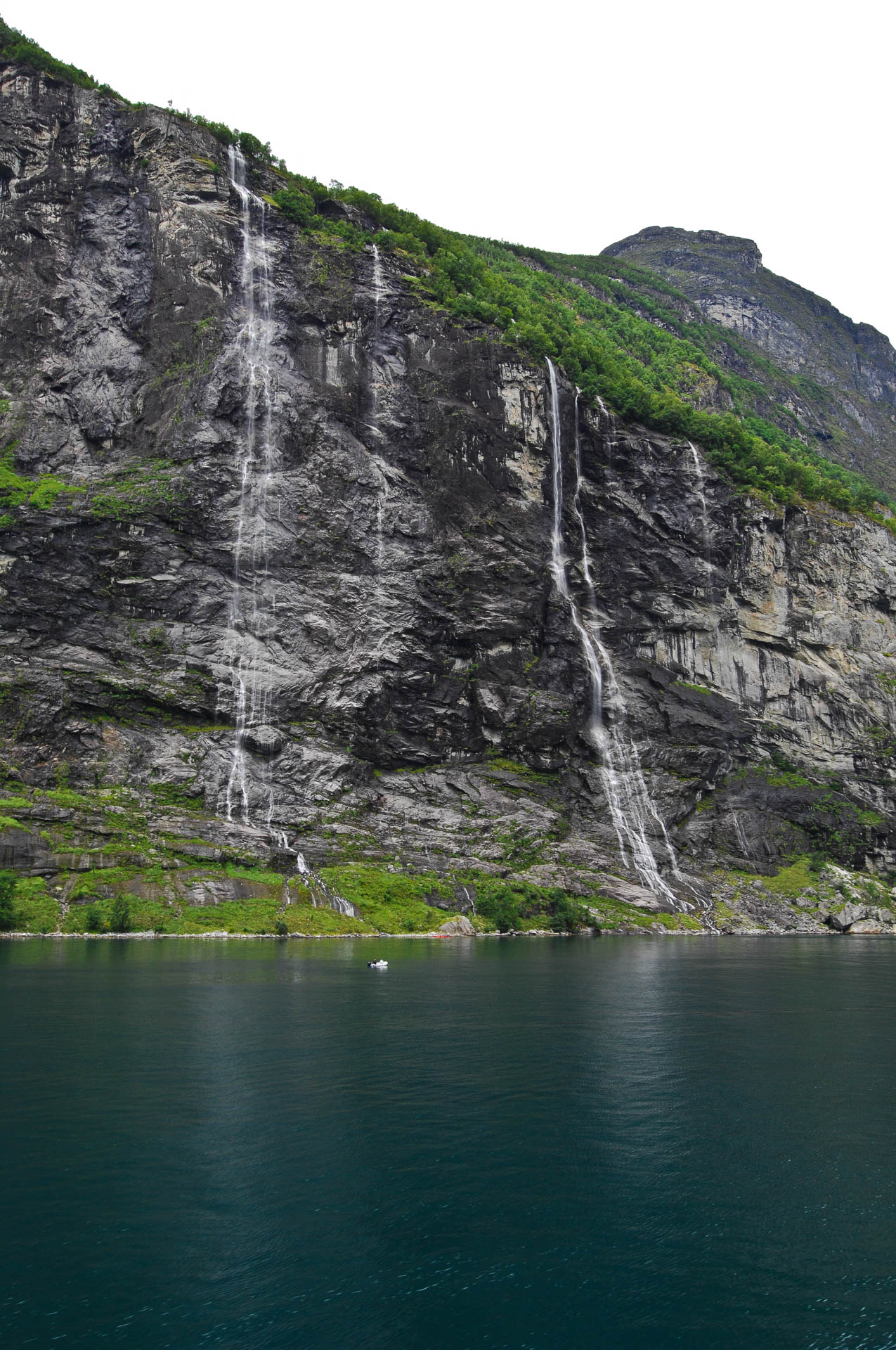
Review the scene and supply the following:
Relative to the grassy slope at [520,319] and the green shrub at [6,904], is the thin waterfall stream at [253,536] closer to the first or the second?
the grassy slope at [520,319]

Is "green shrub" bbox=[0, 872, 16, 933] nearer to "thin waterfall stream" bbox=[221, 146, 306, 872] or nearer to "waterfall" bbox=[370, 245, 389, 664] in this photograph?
"thin waterfall stream" bbox=[221, 146, 306, 872]

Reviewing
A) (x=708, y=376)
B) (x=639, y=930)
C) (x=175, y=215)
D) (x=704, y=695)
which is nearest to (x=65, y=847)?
(x=639, y=930)

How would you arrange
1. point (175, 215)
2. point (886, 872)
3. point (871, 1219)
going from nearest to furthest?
point (871, 1219)
point (886, 872)
point (175, 215)

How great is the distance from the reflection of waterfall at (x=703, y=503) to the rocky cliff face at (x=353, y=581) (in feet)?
1.58

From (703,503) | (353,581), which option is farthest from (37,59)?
(703,503)

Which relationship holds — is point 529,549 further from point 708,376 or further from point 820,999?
point 708,376

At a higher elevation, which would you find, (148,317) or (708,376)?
(708,376)

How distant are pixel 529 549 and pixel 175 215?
166ft

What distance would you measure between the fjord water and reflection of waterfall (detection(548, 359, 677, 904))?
46249 mm

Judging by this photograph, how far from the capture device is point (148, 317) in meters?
91.2

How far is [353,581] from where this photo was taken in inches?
3361

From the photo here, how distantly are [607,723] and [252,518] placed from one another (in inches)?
1527

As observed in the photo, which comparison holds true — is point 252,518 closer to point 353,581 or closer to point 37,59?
point 353,581

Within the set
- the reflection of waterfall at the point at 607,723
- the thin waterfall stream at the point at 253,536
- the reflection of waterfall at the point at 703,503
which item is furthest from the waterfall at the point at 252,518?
the reflection of waterfall at the point at 703,503
